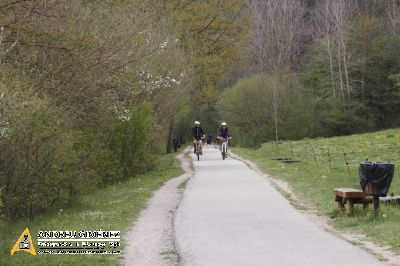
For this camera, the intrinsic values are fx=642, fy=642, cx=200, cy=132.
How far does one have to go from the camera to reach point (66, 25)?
17.6 m

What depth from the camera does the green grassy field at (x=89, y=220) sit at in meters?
8.95

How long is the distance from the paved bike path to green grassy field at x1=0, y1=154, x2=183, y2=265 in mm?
1124

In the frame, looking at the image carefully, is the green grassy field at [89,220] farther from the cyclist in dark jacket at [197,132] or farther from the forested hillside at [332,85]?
the forested hillside at [332,85]

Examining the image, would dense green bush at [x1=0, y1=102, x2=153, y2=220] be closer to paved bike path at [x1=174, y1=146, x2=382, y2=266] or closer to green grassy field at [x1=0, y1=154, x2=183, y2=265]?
green grassy field at [x1=0, y1=154, x2=183, y2=265]

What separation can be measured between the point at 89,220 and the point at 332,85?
55080 millimetres

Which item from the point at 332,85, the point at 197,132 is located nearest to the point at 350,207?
the point at 197,132

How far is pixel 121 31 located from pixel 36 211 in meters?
6.94

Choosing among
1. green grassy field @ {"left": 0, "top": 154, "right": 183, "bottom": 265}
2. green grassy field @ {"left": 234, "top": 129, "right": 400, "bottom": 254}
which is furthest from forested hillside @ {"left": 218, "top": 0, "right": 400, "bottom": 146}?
green grassy field @ {"left": 0, "top": 154, "right": 183, "bottom": 265}

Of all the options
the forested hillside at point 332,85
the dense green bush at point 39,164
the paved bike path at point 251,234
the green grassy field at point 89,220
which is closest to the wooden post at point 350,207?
the paved bike path at point 251,234

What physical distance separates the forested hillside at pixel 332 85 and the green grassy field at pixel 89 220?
120ft

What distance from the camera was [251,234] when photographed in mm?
10703

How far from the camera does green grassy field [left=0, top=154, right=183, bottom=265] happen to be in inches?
352

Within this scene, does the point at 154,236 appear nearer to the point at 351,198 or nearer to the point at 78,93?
the point at 351,198

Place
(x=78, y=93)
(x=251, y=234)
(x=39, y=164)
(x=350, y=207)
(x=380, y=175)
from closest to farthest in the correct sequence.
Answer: (x=251, y=234) → (x=380, y=175) → (x=350, y=207) → (x=39, y=164) → (x=78, y=93)
